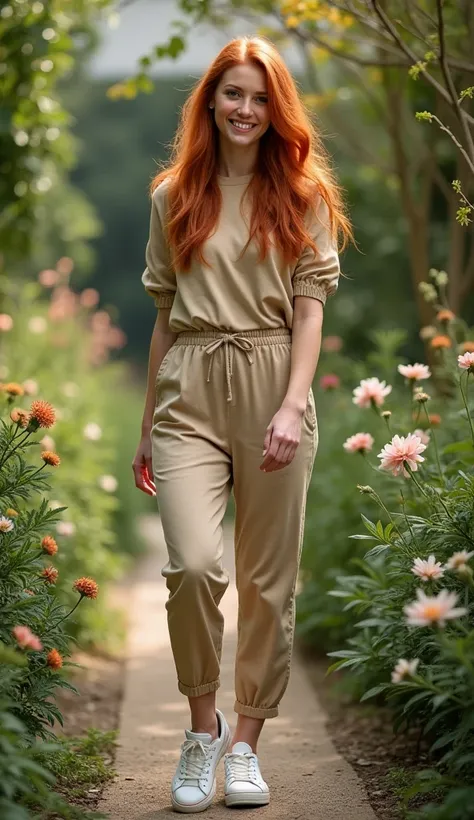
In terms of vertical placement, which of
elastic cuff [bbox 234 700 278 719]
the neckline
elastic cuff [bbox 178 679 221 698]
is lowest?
elastic cuff [bbox 234 700 278 719]

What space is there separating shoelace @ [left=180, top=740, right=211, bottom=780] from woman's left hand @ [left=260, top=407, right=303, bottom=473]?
720mm

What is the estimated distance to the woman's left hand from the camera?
267 cm

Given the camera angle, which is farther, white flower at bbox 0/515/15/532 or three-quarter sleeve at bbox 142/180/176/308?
three-quarter sleeve at bbox 142/180/176/308

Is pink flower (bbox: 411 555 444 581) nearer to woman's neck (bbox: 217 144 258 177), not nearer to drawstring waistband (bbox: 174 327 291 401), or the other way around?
drawstring waistband (bbox: 174 327 291 401)

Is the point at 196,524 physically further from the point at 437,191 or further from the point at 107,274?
the point at 107,274

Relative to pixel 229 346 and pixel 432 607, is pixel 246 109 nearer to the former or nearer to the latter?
pixel 229 346

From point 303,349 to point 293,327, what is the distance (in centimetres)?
9

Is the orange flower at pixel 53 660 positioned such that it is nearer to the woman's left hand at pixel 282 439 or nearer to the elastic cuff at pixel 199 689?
the elastic cuff at pixel 199 689

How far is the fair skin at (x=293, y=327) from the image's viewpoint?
8.82 feet

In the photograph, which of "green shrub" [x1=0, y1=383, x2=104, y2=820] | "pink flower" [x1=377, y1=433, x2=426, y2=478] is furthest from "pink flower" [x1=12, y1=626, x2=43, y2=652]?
"pink flower" [x1=377, y1=433, x2=426, y2=478]

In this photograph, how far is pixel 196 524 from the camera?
2.70 metres

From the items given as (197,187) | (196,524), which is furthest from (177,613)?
(197,187)

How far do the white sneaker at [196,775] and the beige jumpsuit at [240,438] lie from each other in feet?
0.40

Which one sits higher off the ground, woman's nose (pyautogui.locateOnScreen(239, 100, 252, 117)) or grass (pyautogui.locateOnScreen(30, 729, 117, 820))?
woman's nose (pyautogui.locateOnScreen(239, 100, 252, 117))
